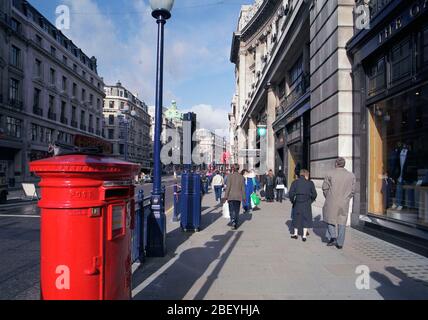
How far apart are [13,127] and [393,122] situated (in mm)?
38401

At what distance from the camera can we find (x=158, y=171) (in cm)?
672

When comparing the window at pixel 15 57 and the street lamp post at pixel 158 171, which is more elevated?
the window at pixel 15 57

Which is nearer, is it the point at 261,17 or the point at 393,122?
the point at 393,122

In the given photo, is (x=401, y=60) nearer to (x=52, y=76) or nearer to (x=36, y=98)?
(x=36, y=98)

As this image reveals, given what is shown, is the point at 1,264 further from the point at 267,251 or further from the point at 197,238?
the point at 267,251

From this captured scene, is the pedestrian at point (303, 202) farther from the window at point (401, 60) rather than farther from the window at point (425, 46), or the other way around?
the window at point (425, 46)

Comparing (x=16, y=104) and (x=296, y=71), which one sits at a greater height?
(x=16, y=104)

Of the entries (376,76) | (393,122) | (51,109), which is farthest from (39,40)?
(393,122)

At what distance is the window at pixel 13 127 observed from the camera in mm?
35416

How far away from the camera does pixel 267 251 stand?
22.7 ft

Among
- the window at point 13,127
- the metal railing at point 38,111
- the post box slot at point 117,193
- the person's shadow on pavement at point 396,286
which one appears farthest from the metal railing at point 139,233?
the metal railing at point 38,111

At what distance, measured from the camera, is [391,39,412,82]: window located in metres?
7.66

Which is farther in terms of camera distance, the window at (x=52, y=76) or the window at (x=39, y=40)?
the window at (x=52, y=76)

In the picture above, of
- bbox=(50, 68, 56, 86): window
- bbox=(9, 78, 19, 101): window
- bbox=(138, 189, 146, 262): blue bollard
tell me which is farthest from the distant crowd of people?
bbox=(50, 68, 56, 86): window
